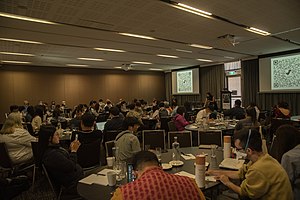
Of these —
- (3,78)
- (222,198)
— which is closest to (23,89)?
(3,78)

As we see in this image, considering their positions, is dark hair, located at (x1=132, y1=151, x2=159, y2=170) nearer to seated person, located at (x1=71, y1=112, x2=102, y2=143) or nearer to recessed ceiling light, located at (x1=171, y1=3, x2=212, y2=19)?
seated person, located at (x1=71, y1=112, x2=102, y2=143)

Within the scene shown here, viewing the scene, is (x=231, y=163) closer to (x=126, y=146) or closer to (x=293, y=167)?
(x=293, y=167)

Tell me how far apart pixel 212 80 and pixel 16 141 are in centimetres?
1090

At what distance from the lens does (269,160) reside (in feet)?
5.91

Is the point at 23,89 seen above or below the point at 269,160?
above

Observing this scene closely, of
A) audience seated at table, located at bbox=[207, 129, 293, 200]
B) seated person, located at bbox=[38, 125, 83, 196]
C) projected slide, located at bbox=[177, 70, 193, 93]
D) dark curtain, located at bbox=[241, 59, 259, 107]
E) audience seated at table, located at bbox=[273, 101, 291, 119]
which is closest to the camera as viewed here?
audience seated at table, located at bbox=[207, 129, 293, 200]

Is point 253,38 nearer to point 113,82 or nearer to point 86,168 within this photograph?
point 86,168

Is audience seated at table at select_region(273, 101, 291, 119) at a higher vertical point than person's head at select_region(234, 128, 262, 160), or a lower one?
lower

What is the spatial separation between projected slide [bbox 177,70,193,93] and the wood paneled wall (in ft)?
6.51

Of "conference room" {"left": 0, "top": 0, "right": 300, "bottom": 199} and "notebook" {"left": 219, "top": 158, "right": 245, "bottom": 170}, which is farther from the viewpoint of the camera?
"conference room" {"left": 0, "top": 0, "right": 300, "bottom": 199}

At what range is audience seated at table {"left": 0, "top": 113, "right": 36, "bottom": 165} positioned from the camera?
3.96 metres

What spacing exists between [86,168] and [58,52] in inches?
246

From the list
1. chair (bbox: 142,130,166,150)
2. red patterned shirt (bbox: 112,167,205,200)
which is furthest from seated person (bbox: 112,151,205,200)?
chair (bbox: 142,130,166,150)

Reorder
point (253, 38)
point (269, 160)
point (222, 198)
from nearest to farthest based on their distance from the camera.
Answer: point (269, 160) → point (222, 198) → point (253, 38)
